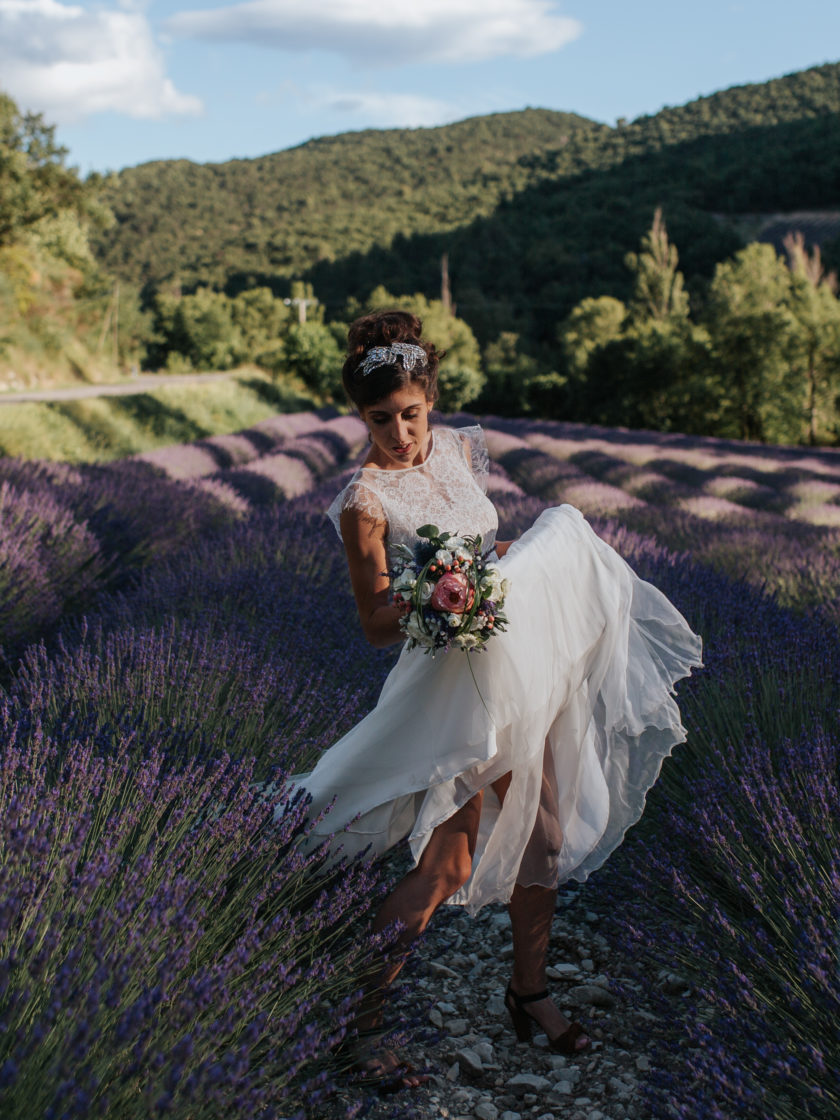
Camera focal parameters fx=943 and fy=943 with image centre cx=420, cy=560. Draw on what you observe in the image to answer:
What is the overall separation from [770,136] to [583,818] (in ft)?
262

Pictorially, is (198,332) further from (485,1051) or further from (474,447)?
(485,1051)

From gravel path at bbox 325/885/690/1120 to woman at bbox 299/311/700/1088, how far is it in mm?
75

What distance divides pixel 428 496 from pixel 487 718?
1.66 feet

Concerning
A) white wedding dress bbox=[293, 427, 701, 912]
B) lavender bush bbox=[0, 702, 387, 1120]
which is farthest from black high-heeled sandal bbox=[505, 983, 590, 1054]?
lavender bush bbox=[0, 702, 387, 1120]

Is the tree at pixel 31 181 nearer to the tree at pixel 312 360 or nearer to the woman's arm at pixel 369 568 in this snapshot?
the tree at pixel 312 360

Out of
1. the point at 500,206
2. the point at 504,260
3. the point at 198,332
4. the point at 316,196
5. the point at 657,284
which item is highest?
the point at 316,196

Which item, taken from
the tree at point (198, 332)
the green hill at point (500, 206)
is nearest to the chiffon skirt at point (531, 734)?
the tree at point (198, 332)

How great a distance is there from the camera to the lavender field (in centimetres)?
118

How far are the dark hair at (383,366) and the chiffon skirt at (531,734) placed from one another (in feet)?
1.35

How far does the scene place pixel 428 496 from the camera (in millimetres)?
1996

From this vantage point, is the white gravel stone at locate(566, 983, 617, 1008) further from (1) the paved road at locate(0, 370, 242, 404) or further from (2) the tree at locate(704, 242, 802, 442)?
(2) the tree at locate(704, 242, 802, 442)

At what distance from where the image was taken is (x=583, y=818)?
201 cm

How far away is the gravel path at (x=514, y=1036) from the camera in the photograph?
174 centimetres

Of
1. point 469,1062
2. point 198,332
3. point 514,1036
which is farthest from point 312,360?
point 469,1062
